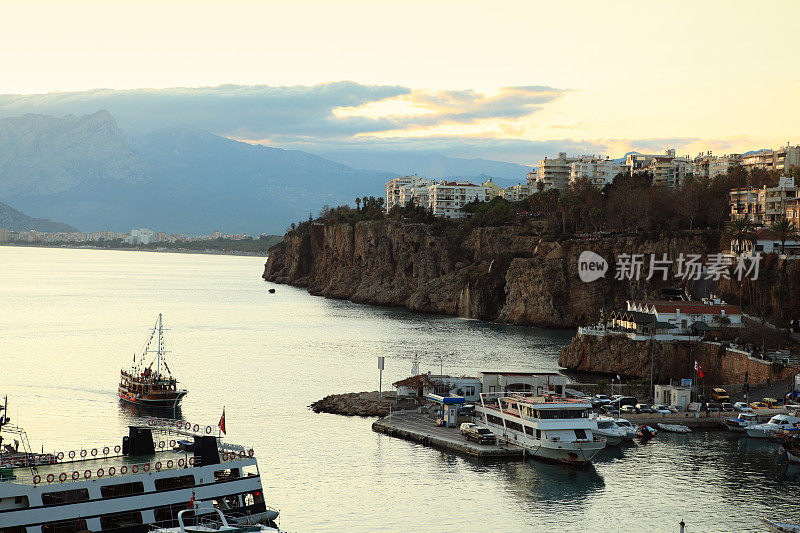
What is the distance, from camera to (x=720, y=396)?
69.8 m

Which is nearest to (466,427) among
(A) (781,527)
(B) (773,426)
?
(B) (773,426)

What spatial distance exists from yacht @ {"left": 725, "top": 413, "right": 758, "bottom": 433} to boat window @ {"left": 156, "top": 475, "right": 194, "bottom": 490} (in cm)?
4120

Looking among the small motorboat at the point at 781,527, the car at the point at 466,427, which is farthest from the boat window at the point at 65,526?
the car at the point at 466,427

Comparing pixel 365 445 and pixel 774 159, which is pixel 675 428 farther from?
pixel 774 159

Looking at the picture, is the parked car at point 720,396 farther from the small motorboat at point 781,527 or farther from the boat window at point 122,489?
the boat window at point 122,489

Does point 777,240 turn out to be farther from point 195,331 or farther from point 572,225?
point 195,331

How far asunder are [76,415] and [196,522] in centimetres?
3331

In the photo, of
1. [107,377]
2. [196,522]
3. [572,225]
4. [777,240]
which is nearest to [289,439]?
[196,522]

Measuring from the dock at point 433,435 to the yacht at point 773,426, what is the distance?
1746 centimetres

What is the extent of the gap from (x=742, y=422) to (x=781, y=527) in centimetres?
2437

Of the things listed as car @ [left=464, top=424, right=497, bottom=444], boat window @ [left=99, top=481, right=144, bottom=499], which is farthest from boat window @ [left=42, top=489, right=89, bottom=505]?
car @ [left=464, top=424, right=497, bottom=444]

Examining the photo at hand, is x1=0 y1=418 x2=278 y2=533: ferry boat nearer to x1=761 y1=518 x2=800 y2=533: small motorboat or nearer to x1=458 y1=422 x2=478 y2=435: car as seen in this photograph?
x1=761 y1=518 x2=800 y2=533: small motorboat

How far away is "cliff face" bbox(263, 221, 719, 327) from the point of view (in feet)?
421

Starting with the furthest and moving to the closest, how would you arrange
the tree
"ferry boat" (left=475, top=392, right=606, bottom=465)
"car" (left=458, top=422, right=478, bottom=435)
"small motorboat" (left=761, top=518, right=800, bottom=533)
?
the tree, "car" (left=458, top=422, right=478, bottom=435), "ferry boat" (left=475, top=392, right=606, bottom=465), "small motorboat" (left=761, top=518, right=800, bottom=533)
